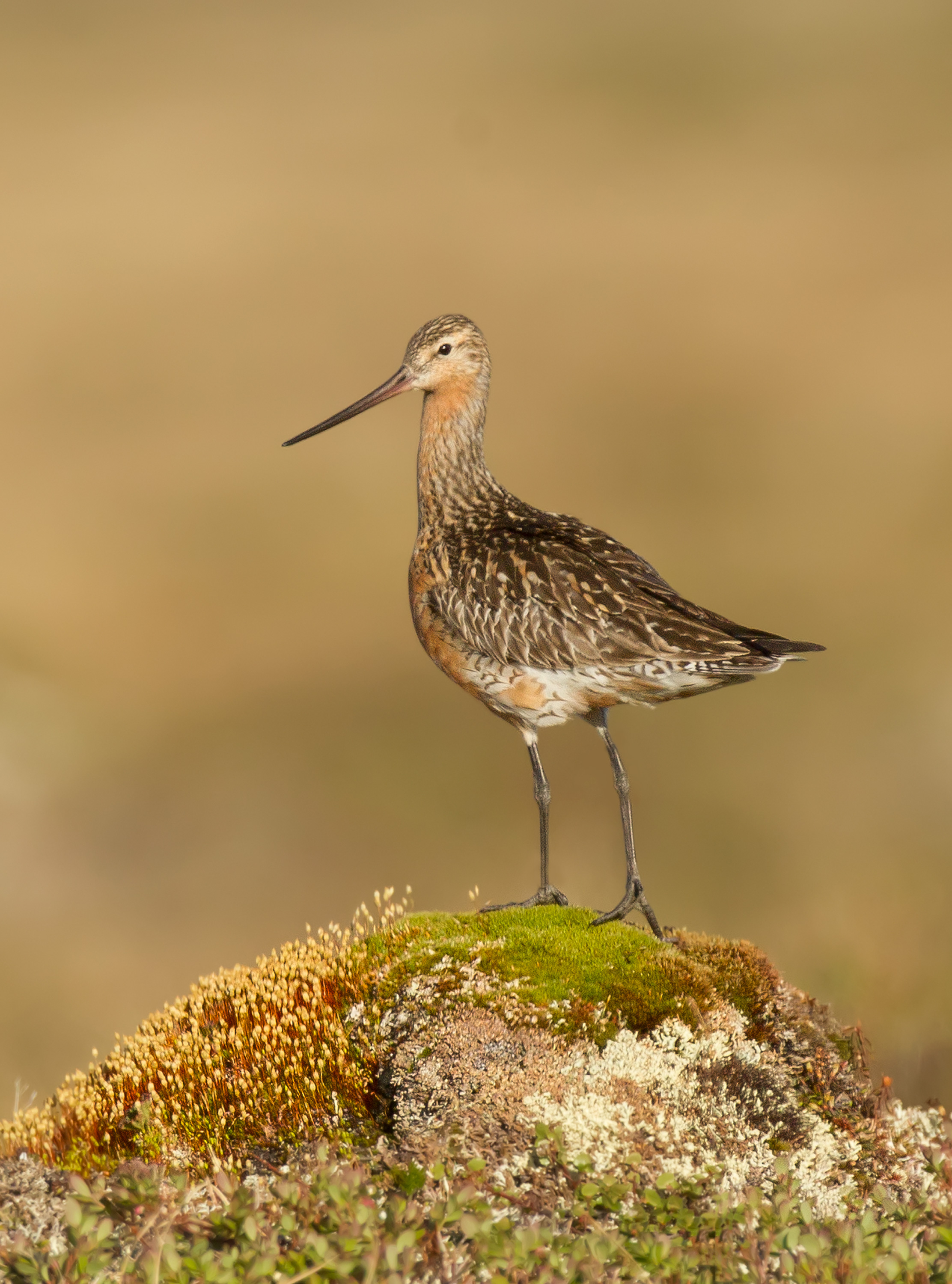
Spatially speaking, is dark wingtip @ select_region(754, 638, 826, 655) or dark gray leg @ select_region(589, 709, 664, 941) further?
dark gray leg @ select_region(589, 709, 664, 941)

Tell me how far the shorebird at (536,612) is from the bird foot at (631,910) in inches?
0.5

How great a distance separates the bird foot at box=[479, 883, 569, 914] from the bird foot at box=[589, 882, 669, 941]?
1.64 ft

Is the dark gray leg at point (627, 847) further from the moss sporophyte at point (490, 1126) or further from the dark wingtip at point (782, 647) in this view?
the dark wingtip at point (782, 647)

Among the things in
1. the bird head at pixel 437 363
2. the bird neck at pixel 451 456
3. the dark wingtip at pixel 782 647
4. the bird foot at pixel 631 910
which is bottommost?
the bird foot at pixel 631 910

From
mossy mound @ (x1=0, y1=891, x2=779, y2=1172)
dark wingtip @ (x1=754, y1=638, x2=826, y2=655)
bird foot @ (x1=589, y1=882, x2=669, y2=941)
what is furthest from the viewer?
bird foot @ (x1=589, y1=882, x2=669, y2=941)

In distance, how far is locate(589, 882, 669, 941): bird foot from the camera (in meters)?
8.41

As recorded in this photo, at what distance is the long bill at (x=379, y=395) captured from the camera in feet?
32.7

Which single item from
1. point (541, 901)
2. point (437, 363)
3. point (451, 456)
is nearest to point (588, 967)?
point (541, 901)

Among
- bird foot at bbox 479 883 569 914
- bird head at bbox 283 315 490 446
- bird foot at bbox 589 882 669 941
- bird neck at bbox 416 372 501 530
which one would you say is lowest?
bird foot at bbox 589 882 669 941

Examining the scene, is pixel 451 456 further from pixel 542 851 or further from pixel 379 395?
pixel 542 851

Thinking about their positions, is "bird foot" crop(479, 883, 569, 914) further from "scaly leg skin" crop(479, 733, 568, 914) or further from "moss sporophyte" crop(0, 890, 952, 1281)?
"moss sporophyte" crop(0, 890, 952, 1281)

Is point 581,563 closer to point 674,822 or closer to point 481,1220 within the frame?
point 481,1220

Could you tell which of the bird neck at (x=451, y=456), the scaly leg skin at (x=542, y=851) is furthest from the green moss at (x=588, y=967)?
the bird neck at (x=451, y=456)

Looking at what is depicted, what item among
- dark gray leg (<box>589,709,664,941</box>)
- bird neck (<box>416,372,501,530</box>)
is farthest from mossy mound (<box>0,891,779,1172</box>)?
bird neck (<box>416,372,501,530</box>)
